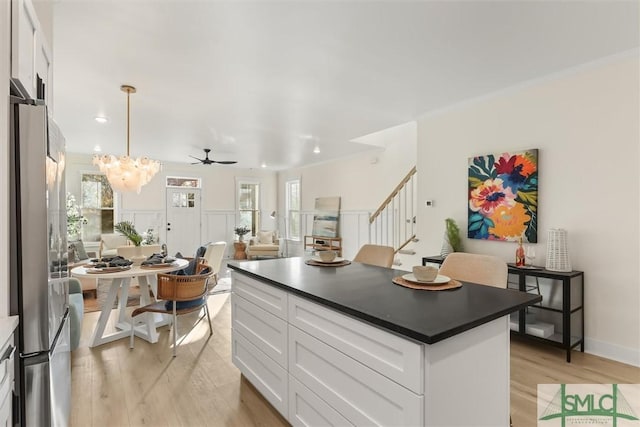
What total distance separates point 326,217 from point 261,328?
5.74 metres

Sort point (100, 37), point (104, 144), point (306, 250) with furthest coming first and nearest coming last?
point (306, 250) < point (104, 144) < point (100, 37)

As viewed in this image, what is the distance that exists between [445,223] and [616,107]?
1.83m

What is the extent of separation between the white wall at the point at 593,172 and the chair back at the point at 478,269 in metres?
1.46

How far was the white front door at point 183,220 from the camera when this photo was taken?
326 inches

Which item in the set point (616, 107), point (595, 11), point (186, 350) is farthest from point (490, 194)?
point (186, 350)

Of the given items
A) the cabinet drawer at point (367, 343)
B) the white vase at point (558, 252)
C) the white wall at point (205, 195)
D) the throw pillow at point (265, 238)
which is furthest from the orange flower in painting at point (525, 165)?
the white wall at point (205, 195)

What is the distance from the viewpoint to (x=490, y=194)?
11.5ft

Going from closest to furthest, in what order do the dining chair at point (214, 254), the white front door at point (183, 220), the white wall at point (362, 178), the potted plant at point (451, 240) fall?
the potted plant at point (451, 240) → the dining chair at point (214, 254) → the white wall at point (362, 178) → the white front door at point (183, 220)

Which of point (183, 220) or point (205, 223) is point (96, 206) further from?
point (205, 223)

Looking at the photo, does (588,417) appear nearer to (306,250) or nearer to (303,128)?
(303,128)

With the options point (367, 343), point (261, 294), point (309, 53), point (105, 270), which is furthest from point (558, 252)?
point (105, 270)

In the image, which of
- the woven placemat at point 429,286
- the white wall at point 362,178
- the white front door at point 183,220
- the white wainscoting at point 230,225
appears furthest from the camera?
the white front door at point 183,220

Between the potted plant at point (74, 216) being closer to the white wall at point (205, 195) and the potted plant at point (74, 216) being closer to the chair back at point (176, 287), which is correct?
the white wall at point (205, 195)

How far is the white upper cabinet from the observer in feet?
4.34
